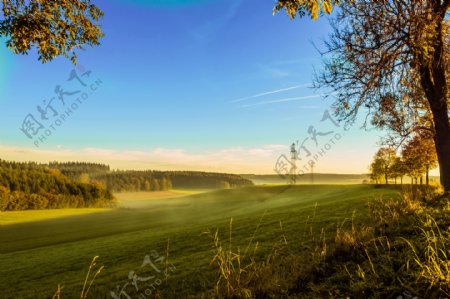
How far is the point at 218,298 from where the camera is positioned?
5605mm

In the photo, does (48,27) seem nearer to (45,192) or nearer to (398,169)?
(398,169)

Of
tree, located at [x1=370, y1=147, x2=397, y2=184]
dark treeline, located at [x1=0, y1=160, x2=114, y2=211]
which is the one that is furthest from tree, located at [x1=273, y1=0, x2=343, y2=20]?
dark treeline, located at [x1=0, y1=160, x2=114, y2=211]

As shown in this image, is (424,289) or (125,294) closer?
(424,289)

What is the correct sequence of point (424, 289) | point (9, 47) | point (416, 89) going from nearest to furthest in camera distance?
point (424, 289)
point (9, 47)
point (416, 89)

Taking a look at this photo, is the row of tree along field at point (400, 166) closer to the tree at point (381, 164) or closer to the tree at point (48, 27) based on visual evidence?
the tree at point (381, 164)

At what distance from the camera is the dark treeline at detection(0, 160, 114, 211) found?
4451 inches

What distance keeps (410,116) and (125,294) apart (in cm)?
1750

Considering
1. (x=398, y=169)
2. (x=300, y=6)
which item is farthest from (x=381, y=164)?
(x=300, y=6)

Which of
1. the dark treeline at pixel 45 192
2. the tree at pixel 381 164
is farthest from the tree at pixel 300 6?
the dark treeline at pixel 45 192

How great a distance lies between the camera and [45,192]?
403ft

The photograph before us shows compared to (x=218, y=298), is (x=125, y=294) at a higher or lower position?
lower

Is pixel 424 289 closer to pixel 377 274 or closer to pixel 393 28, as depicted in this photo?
pixel 377 274

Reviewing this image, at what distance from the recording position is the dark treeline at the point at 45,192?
371 feet

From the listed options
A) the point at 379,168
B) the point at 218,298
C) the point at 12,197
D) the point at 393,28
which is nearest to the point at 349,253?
the point at 218,298
